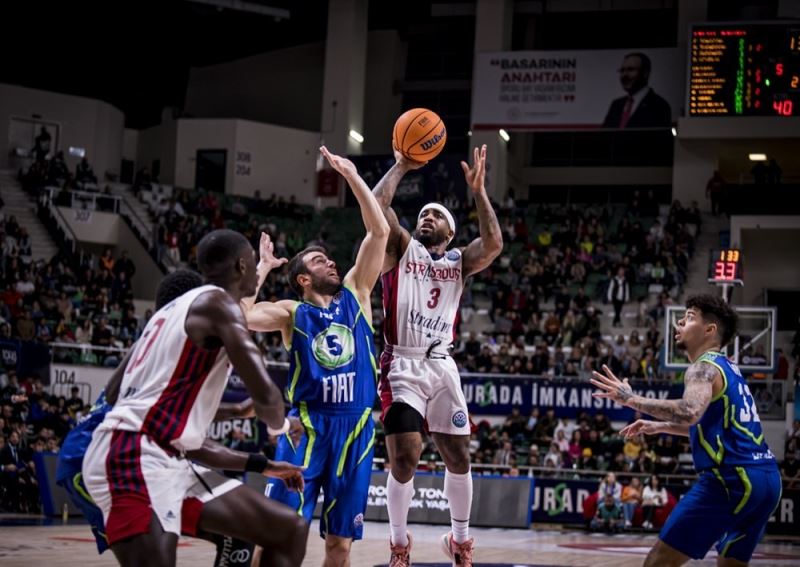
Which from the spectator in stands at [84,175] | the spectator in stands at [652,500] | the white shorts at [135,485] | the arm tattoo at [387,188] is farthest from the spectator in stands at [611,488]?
the spectator in stands at [84,175]

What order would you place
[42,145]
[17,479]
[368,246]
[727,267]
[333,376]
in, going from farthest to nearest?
1. [42,145]
2. [727,267]
3. [17,479]
4. [368,246]
5. [333,376]

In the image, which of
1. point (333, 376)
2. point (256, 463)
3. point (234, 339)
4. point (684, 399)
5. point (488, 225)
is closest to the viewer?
point (234, 339)

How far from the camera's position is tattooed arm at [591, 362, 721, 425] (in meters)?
6.45

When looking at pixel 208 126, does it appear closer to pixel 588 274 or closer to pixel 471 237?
pixel 471 237

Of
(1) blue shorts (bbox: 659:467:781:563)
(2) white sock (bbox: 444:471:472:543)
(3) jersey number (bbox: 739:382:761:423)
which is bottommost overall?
(2) white sock (bbox: 444:471:472:543)

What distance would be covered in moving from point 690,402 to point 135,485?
3.23m

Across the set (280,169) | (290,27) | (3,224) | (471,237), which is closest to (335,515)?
(3,224)

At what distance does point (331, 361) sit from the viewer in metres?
7.22

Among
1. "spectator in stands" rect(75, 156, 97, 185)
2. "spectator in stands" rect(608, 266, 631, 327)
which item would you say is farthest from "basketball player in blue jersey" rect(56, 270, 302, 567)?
"spectator in stands" rect(75, 156, 97, 185)

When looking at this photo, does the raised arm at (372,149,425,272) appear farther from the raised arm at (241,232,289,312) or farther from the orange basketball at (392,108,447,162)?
the raised arm at (241,232,289,312)

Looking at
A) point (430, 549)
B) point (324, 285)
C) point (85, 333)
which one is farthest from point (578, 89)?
point (324, 285)

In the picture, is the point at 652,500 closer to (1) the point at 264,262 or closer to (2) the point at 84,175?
(1) the point at 264,262

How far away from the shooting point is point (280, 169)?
124 feet

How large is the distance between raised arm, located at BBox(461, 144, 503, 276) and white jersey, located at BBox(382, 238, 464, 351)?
0.49 feet
